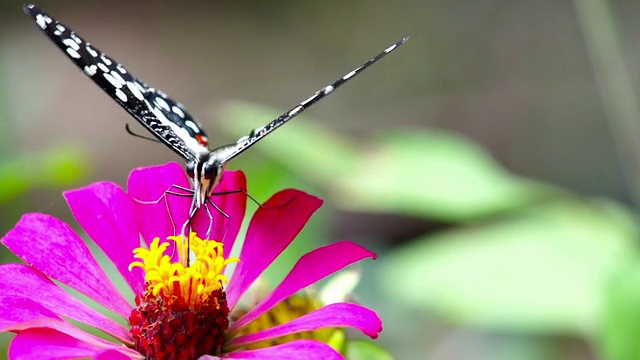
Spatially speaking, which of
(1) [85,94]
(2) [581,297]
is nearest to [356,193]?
(2) [581,297]

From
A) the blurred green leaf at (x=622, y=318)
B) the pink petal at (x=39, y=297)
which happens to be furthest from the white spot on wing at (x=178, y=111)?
the blurred green leaf at (x=622, y=318)

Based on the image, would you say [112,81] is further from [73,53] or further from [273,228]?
[273,228]

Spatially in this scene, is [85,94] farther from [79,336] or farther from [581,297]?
[79,336]

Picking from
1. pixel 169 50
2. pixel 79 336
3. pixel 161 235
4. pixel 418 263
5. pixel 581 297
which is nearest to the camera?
pixel 79 336

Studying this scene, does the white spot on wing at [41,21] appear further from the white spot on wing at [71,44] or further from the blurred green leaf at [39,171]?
the blurred green leaf at [39,171]

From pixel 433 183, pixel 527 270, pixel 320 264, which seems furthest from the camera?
pixel 433 183

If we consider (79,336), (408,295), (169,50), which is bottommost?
(79,336)

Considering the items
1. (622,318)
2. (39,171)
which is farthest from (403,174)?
(39,171)
